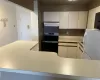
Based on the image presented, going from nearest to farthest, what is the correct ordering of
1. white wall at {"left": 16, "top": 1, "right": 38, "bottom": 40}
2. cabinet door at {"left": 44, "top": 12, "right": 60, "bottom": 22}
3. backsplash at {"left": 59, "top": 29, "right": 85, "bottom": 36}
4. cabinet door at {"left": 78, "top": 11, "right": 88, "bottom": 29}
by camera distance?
cabinet door at {"left": 78, "top": 11, "right": 88, "bottom": 29} < cabinet door at {"left": 44, "top": 12, "right": 60, "bottom": 22} < backsplash at {"left": 59, "top": 29, "right": 85, "bottom": 36} < white wall at {"left": 16, "top": 1, "right": 38, "bottom": 40}

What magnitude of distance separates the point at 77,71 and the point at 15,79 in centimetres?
74

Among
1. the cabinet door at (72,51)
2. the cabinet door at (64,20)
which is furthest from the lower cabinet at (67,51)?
the cabinet door at (64,20)

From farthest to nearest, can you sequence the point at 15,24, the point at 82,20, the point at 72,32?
the point at 15,24 < the point at 72,32 < the point at 82,20

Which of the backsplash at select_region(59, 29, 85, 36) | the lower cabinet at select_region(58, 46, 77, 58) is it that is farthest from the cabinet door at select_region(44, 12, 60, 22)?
the lower cabinet at select_region(58, 46, 77, 58)

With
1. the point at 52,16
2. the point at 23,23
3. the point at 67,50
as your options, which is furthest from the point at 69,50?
the point at 23,23

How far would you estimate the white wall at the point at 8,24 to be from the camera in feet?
14.1

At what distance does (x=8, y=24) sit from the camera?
4.72 m

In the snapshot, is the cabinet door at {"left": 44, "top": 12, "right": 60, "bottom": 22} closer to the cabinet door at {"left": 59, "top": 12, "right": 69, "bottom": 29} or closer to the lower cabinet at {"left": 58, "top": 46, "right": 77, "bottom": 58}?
the cabinet door at {"left": 59, "top": 12, "right": 69, "bottom": 29}


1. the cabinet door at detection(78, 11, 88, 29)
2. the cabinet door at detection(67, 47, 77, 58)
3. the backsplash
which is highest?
the cabinet door at detection(78, 11, 88, 29)

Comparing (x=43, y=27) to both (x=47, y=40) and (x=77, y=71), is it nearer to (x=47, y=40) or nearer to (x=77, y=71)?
(x=47, y=40)

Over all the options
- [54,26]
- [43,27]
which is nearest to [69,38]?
[54,26]

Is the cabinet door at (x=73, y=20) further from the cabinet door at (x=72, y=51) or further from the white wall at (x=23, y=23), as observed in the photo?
the white wall at (x=23, y=23)

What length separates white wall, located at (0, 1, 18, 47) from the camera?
14.1ft

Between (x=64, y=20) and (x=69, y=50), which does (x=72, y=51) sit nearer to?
(x=69, y=50)
